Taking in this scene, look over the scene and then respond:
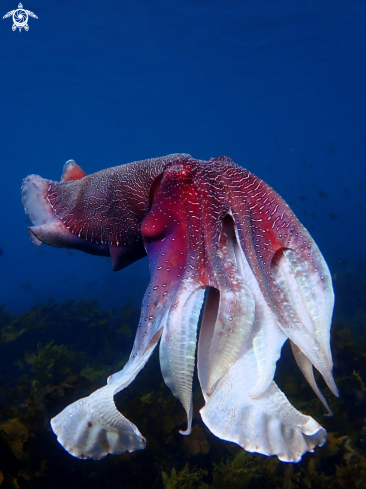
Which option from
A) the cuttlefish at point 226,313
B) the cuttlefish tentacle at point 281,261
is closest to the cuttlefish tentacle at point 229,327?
the cuttlefish at point 226,313

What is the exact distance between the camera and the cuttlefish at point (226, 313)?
1090 millimetres

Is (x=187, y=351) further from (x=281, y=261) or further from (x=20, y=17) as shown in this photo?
(x=20, y=17)

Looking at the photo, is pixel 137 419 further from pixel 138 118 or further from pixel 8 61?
pixel 138 118

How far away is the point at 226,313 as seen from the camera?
43.8 inches

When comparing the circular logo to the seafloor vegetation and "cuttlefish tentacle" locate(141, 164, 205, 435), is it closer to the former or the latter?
the seafloor vegetation

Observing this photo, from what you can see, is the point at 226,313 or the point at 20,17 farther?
the point at 20,17

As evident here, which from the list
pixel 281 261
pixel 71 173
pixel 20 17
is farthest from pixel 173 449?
pixel 20 17

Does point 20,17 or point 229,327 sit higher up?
point 20,17

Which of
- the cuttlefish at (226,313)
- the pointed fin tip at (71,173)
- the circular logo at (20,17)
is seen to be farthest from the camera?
the circular logo at (20,17)

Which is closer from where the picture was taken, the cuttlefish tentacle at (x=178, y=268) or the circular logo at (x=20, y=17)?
the cuttlefish tentacle at (x=178, y=268)

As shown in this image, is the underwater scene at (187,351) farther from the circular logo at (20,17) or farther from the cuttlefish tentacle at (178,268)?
the circular logo at (20,17)

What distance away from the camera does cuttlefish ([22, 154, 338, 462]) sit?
1.09 metres

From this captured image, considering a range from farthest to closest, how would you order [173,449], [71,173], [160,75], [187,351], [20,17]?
1. [160,75]
2. [20,17]
3. [173,449]
4. [71,173]
5. [187,351]

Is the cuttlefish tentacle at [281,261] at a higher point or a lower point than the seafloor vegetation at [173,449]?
higher
